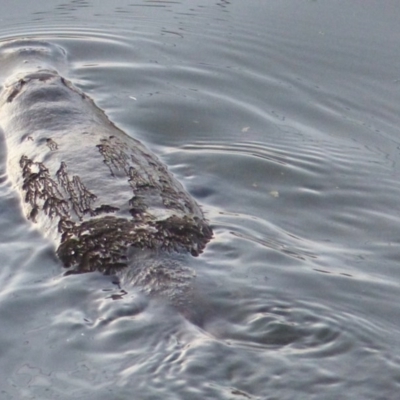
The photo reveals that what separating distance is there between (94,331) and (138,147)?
190 cm

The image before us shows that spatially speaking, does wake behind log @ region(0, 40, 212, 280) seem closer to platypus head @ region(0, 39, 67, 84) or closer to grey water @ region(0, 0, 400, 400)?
grey water @ region(0, 0, 400, 400)

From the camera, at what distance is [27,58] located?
23.6 feet

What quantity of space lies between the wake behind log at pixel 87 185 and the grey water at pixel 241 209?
13 cm

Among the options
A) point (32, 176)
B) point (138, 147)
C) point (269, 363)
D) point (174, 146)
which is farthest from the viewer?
point (174, 146)

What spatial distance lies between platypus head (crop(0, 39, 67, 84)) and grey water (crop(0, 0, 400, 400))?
0.46 ft

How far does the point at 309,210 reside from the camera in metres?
5.63

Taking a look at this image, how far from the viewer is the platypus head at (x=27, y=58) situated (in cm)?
698

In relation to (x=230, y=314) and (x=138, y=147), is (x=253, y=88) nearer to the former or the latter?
(x=138, y=147)

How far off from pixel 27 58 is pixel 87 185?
2489mm

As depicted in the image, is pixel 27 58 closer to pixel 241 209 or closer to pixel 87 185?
pixel 87 185

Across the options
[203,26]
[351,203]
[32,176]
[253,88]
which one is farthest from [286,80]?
Answer: [32,176]

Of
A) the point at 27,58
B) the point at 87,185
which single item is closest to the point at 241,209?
the point at 87,185

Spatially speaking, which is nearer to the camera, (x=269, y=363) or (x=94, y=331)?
(x=269, y=363)

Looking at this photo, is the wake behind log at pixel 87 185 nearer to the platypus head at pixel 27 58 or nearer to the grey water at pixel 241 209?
the grey water at pixel 241 209
